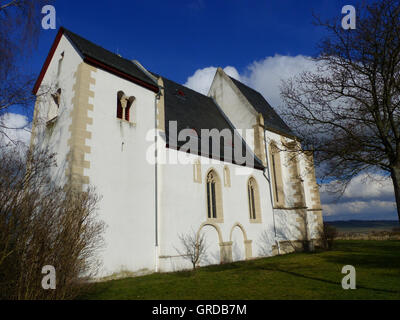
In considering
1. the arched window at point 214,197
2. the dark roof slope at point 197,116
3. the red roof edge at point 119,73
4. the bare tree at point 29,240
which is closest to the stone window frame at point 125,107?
the red roof edge at point 119,73

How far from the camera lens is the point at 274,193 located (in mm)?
18781

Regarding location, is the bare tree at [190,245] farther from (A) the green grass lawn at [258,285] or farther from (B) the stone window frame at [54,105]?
(B) the stone window frame at [54,105]

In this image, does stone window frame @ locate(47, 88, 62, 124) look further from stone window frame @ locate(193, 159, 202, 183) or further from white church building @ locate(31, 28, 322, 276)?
stone window frame @ locate(193, 159, 202, 183)

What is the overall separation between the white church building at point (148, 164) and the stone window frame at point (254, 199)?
0.06 m

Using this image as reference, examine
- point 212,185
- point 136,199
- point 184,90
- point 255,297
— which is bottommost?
point 255,297

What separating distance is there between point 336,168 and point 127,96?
9.05 meters

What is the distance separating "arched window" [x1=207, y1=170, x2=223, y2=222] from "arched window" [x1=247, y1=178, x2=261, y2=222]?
2911 millimetres

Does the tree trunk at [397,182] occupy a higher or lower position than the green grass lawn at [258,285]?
higher

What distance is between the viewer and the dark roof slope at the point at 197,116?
1552 cm

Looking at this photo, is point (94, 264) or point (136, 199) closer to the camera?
point (94, 264)

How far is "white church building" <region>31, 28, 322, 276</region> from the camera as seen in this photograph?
34.3 ft

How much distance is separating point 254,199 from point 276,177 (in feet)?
10.7

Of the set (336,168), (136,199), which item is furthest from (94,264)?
(336,168)
